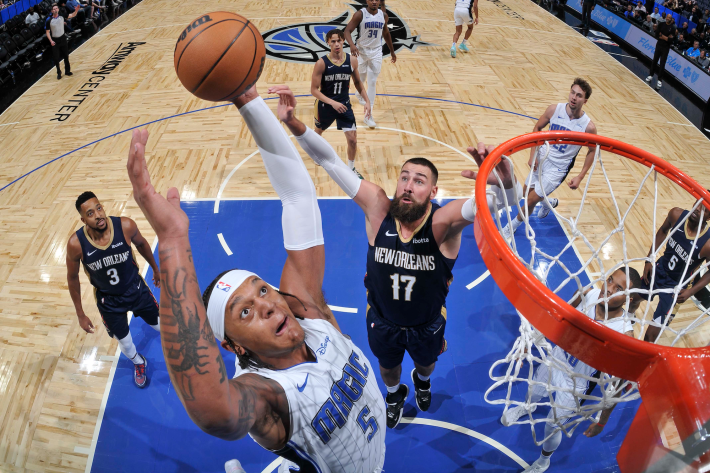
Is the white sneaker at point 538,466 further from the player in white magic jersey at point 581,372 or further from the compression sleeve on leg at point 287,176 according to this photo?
the compression sleeve on leg at point 287,176

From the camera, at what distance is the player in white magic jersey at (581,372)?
306cm

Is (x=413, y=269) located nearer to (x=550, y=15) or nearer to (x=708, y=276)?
(x=708, y=276)

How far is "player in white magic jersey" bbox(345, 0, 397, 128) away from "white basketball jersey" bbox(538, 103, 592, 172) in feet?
9.70

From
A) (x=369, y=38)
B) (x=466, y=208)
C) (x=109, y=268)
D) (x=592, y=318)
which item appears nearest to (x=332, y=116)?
(x=369, y=38)

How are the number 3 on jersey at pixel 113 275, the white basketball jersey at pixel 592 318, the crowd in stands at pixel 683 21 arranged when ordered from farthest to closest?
the crowd in stands at pixel 683 21 < the number 3 on jersey at pixel 113 275 < the white basketball jersey at pixel 592 318

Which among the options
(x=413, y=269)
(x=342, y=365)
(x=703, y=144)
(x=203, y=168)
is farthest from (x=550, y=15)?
(x=342, y=365)

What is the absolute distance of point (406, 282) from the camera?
3.20m

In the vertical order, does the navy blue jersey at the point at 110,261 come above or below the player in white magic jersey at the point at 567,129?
below

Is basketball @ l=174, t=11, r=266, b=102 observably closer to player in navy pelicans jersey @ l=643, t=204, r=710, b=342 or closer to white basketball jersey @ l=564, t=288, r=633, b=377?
white basketball jersey @ l=564, t=288, r=633, b=377

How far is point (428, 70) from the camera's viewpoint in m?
10.3

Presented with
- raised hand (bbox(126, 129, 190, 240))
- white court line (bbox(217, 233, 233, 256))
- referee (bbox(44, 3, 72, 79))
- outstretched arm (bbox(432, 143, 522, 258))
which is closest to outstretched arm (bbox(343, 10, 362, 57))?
white court line (bbox(217, 233, 233, 256))

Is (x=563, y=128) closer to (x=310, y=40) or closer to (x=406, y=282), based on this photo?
(x=406, y=282)

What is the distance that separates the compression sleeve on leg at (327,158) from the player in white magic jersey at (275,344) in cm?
28

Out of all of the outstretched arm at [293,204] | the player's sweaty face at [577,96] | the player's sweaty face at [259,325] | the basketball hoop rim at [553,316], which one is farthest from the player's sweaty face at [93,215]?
the player's sweaty face at [577,96]
